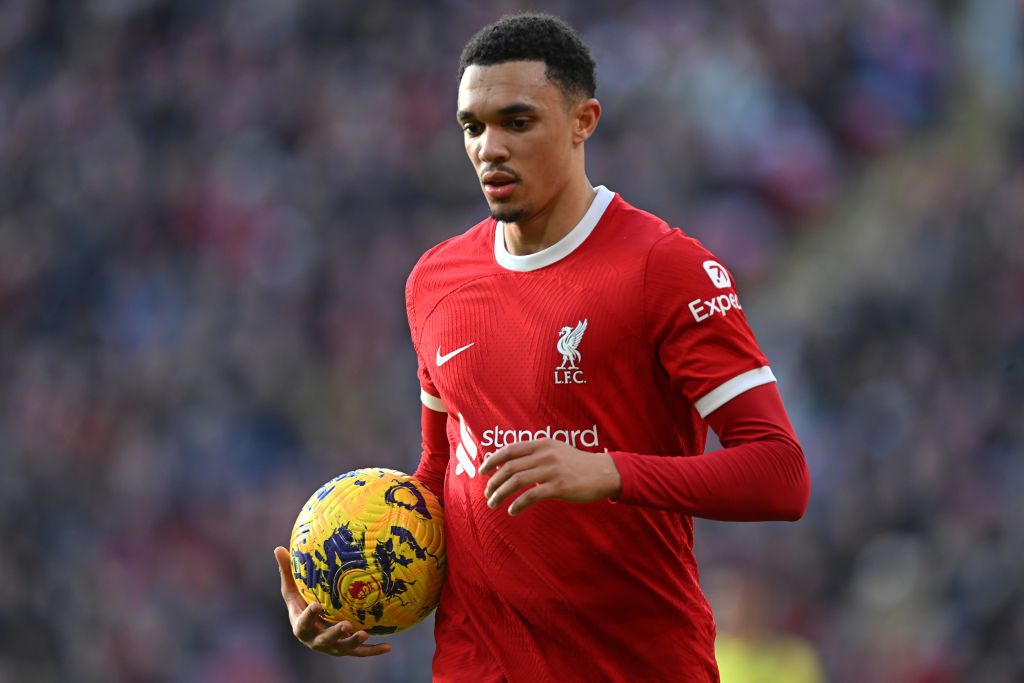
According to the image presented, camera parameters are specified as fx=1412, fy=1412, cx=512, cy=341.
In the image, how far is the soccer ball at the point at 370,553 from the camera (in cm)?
377

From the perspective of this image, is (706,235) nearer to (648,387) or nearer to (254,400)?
(254,400)

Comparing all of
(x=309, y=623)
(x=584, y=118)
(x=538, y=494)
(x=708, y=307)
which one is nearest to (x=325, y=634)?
(x=309, y=623)

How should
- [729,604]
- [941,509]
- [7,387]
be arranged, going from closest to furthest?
[729,604] < [941,509] < [7,387]

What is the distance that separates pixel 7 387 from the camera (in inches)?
412

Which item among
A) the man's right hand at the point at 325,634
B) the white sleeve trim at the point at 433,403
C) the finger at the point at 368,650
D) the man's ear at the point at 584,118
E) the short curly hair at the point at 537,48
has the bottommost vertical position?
the finger at the point at 368,650

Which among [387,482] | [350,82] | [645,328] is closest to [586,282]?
[645,328]

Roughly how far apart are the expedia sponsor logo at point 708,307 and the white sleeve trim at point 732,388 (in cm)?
16

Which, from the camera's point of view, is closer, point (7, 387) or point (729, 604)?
point (729, 604)

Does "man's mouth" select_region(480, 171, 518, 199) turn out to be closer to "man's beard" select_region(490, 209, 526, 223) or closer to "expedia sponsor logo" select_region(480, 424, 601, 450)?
"man's beard" select_region(490, 209, 526, 223)

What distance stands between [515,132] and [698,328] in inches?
27.6

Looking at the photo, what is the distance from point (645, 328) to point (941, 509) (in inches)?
189

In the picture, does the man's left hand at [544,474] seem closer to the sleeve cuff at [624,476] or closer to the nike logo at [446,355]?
the sleeve cuff at [624,476]

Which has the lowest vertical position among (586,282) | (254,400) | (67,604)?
(67,604)

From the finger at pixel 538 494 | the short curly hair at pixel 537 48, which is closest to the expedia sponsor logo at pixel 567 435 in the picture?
the finger at pixel 538 494
